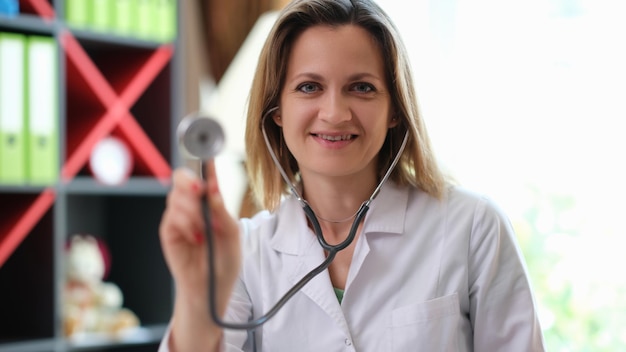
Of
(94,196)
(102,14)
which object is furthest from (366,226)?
(94,196)

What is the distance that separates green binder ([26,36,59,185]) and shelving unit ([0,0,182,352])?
0.02 meters

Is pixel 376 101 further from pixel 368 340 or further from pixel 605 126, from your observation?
pixel 605 126

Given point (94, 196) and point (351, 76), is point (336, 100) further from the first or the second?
point (94, 196)

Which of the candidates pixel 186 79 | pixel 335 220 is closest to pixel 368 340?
pixel 335 220

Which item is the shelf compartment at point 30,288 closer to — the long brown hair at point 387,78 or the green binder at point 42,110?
the green binder at point 42,110

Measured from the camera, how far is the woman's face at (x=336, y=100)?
136 cm

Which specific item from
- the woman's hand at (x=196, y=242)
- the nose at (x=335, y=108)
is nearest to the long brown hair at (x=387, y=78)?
the nose at (x=335, y=108)

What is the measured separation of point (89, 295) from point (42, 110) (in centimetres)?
56

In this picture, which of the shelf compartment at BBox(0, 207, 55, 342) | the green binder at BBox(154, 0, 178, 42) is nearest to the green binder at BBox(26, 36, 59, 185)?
the shelf compartment at BBox(0, 207, 55, 342)

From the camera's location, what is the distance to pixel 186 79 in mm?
3197

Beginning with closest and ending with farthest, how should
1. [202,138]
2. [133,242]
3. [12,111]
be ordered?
[202,138] < [12,111] < [133,242]

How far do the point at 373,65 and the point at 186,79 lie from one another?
191 cm

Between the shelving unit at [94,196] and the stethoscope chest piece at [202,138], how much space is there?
158 cm

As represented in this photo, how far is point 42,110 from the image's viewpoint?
235cm
